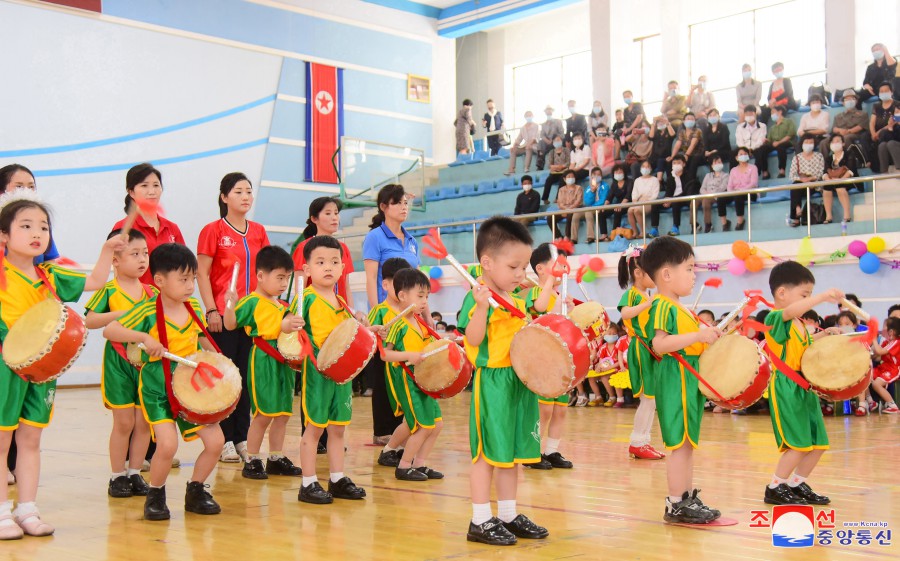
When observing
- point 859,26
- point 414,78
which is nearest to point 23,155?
point 414,78

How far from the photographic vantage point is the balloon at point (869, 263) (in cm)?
1020

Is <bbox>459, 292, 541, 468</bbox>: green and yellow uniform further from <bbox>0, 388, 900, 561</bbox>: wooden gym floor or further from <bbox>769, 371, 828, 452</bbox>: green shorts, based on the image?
<bbox>769, 371, 828, 452</bbox>: green shorts

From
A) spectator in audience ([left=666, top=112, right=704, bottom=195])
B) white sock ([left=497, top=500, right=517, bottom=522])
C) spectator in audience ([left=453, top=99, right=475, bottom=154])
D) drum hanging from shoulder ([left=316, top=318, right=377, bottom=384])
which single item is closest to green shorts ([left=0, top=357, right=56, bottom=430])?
drum hanging from shoulder ([left=316, top=318, right=377, bottom=384])

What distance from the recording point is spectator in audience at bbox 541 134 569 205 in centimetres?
1527

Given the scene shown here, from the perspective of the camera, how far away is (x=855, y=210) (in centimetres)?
1063

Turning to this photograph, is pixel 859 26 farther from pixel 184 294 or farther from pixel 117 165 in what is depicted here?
pixel 184 294

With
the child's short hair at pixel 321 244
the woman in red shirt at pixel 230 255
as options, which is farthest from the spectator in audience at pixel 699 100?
the child's short hair at pixel 321 244

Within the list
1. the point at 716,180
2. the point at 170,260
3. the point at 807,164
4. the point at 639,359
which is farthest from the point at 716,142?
the point at 170,260

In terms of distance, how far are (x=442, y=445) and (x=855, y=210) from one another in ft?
20.6

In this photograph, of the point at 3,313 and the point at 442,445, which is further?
the point at 442,445

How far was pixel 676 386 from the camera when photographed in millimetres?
4027

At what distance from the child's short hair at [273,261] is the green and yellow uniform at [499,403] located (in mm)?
1581

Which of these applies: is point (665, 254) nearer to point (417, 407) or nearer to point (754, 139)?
point (417, 407)

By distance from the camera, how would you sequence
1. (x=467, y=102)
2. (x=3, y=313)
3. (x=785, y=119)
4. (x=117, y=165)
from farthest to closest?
(x=467, y=102) → (x=117, y=165) → (x=785, y=119) → (x=3, y=313)
